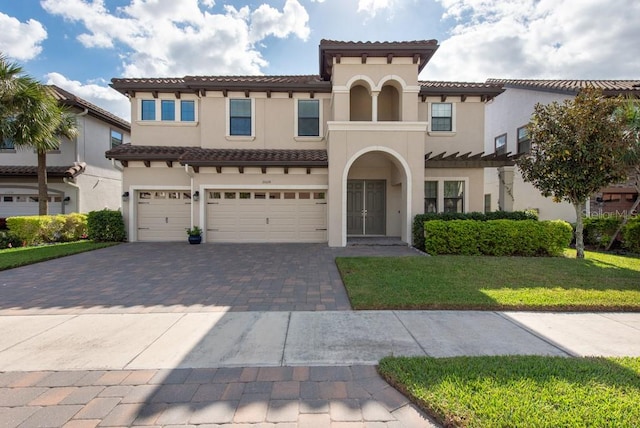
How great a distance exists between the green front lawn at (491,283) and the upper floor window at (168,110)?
1078cm

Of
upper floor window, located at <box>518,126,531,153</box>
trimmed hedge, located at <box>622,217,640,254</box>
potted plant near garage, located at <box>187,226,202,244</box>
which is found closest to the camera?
trimmed hedge, located at <box>622,217,640,254</box>

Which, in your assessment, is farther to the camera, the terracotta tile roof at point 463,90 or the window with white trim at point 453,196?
the window with white trim at point 453,196

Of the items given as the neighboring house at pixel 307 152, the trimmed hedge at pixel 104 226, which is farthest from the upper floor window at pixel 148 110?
the trimmed hedge at pixel 104 226

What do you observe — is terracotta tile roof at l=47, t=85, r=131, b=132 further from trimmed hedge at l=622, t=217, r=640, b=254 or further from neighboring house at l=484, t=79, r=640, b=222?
trimmed hedge at l=622, t=217, r=640, b=254

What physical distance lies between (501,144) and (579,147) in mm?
10562

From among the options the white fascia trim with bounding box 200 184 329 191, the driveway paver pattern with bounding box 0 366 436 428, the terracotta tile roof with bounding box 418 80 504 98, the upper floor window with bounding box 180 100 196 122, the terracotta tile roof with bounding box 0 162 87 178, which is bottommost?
the driveway paver pattern with bounding box 0 366 436 428

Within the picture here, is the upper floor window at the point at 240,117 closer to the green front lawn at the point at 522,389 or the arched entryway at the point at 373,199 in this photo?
the arched entryway at the point at 373,199

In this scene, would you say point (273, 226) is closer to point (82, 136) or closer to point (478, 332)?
point (478, 332)

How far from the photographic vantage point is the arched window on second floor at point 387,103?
1316cm

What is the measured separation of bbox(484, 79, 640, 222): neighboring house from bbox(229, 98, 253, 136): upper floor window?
11.4 m

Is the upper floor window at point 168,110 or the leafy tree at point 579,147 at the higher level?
the upper floor window at point 168,110

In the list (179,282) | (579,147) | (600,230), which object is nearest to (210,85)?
(179,282)

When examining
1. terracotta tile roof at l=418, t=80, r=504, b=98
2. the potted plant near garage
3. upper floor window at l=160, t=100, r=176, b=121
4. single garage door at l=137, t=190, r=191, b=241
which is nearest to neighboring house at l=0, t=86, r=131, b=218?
single garage door at l=137, t=190, r=191, b=241

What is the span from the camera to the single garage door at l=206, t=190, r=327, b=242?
12.8 meters
